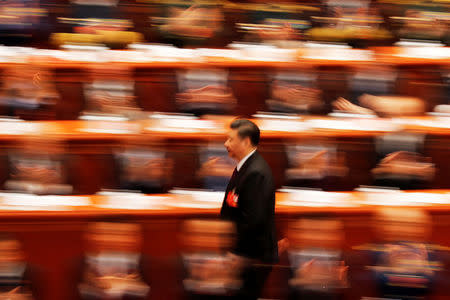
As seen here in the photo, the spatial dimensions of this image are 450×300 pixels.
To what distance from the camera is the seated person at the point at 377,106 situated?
4.35ft

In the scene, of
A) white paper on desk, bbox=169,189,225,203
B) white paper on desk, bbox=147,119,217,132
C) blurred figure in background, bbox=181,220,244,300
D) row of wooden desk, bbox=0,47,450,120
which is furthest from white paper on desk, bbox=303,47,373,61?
blurred figure in background, bbox=181,220,244,300

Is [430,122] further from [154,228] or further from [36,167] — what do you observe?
[36,167]

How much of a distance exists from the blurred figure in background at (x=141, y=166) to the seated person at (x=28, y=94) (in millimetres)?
192

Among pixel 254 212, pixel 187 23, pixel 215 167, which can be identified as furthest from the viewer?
pixel 187 23

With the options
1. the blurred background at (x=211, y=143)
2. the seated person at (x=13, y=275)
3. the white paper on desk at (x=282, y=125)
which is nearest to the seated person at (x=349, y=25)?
the blurred background at (x=211, y=143)

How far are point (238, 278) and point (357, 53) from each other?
0.63m

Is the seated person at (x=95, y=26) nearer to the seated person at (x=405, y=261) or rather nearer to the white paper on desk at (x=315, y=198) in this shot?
the white paper on desk at (x=315, y=198)

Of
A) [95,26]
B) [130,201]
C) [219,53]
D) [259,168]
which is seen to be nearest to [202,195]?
Result: [130,201]

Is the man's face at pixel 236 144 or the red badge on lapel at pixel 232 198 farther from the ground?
the man's face at pixel 236 144

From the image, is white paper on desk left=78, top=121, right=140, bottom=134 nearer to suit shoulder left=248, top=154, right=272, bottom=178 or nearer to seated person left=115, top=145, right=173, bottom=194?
seated person left=115, top=145, right=173, bottom=194

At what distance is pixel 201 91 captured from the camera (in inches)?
51.0

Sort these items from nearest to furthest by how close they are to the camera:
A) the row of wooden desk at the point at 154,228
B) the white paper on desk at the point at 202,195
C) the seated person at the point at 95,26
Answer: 1. the row of wooden desk at the point at 154,228
2. the white paper on desk at the point at 202,195
3. the seated person at the point at 95,26

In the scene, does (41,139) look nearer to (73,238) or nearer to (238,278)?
(73,238)

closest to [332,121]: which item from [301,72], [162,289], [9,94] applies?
[301,72]
